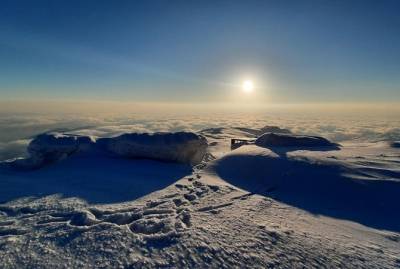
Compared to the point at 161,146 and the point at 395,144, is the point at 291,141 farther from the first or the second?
the point at 161,146

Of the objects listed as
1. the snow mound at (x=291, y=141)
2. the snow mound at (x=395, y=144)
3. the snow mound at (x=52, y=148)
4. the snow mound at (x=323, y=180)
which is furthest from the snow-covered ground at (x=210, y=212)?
the snow mound at (x=395, y=144)

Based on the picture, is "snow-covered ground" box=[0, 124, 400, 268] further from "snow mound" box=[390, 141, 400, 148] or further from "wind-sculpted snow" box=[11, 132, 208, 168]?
"snow mound" box=[390, 141, 400, 148]

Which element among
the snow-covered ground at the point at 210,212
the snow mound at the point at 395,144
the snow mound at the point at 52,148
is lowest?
the snow-covered ground at the point at 210,212

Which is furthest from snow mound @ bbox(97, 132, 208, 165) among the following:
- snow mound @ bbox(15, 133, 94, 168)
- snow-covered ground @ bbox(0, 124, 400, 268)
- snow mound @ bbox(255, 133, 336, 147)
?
snow mound @ bbox(255, 133, 336, 147)

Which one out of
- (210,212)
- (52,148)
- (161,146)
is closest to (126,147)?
(161,146)

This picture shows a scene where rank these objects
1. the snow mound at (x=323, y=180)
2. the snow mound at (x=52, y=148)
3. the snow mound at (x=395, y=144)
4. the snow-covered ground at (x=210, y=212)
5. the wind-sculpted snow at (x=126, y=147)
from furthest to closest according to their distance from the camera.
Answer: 1. the snow mound at (x=395, y=144)
2. the wind-sculpted snow at (x=126, y=147)
3. the snow mound at (x=52, y=148)
4. the snow mound at (x=323, y=180)
5. the snow-covered ground at (x=210, y=212)

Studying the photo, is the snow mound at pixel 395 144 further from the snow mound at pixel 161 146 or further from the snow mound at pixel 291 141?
the snow mound at pixel 161 146

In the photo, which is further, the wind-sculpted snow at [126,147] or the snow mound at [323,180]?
the wind-sculpted snow at [126,147]

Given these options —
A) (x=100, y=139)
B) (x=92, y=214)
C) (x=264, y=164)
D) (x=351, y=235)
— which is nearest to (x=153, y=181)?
(x=92, y=214)

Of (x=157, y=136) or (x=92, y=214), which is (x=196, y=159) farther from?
(x=92, y=214)
